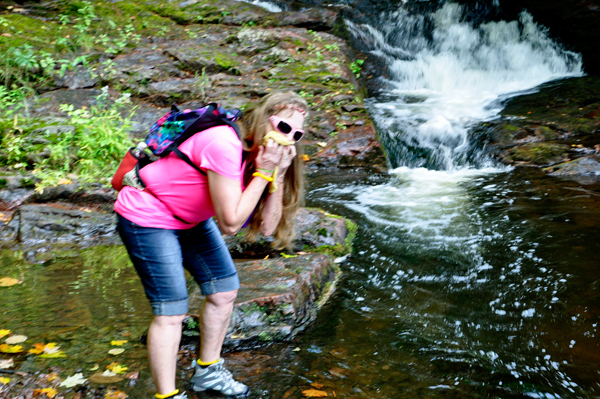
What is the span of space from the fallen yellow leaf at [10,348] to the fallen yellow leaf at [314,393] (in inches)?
76.2

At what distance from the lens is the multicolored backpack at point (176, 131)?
2.11 meters

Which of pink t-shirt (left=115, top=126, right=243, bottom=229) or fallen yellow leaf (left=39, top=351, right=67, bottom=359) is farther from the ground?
pink t-shirt (left=115, top=126, right=243, bottom=229)

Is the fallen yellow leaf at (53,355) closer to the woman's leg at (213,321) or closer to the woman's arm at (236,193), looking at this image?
the woman's leg at (213,321)

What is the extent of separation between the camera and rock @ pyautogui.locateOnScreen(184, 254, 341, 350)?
10.8 ft

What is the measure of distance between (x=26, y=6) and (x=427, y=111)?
1059 cm

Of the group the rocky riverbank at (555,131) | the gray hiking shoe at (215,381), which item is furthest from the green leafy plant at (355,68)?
the gray hiking shoe at (215,381)

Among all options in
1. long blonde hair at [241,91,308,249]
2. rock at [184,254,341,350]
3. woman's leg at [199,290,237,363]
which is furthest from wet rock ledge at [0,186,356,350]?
long blonde hair at [241,91,308,249]

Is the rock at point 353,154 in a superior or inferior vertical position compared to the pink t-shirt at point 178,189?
inferior

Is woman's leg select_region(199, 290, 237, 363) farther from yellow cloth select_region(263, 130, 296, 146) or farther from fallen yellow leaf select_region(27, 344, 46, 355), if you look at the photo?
fallen yellow leaf select_region(27, 344, 46, 355)

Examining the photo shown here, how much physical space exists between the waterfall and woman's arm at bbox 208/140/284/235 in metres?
A: 6.76

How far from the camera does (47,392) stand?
2.59 metres

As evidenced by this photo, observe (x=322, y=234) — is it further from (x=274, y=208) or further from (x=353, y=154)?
(x=353, y=154)

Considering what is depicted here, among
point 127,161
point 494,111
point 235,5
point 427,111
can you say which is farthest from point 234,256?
point 235,5

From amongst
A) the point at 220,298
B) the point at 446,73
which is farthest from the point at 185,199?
the point at 446,73
